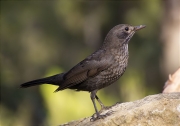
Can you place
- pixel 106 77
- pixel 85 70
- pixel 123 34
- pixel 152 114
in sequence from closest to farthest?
pixel 152 114
pixel 106 77
pixel 85 70
pixel 123 34

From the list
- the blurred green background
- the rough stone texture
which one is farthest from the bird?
the blurred green background

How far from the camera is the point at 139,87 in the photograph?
14.9 meters

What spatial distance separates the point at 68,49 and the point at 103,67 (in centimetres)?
1937

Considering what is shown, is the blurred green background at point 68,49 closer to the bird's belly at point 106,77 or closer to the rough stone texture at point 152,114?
the bird's belly at point 106,77

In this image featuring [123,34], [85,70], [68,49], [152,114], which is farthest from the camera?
[68,49]

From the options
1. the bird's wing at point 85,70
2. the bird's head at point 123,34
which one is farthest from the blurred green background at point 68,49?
the bird's head at point 123,34

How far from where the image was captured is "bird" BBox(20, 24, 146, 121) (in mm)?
Result: 8547

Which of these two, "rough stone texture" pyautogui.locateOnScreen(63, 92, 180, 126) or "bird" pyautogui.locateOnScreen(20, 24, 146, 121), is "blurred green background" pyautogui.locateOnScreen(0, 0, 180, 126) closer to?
"bird" pyautogui.locateOnScreen(20, 24, 146, 121)

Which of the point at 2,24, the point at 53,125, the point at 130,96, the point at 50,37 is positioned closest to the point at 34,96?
the point at 130,96

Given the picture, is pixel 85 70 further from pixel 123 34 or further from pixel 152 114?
pixel 152 114

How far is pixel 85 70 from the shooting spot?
894cm

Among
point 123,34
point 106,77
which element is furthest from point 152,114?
point 123,34

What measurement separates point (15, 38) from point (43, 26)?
4.36 m

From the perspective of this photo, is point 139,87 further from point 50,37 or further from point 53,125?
point 50,37
